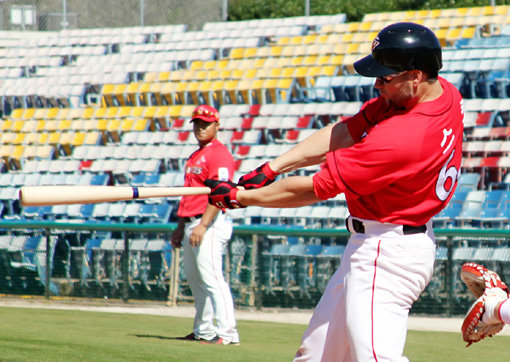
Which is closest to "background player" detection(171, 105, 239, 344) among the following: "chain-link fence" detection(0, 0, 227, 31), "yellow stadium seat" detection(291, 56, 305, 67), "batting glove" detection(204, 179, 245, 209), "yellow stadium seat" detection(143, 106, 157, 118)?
"batting glove" detection(204, 179, 245, 209)

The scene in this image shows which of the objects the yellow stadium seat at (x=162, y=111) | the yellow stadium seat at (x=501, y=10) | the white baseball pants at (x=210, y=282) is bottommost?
the white baseball pants at (x=210, y=282)

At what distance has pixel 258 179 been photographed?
139 inches

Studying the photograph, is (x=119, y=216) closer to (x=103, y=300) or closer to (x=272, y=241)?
(x=103, y=300)

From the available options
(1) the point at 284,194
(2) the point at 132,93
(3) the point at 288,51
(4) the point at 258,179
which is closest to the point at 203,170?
(4) the point at 258,179

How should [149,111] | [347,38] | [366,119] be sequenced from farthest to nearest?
[347,38], [149,111], [366,119]

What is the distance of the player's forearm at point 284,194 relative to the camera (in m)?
3.29

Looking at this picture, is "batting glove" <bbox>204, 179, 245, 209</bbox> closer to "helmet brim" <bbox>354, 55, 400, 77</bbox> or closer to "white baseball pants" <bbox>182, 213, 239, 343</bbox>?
"helmet brim" <bbox>354, 55, 400, 77</bbox>

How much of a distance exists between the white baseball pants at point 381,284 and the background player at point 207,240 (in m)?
3.09

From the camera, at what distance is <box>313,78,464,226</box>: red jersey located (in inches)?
126

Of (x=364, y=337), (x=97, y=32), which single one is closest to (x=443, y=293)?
(x=364, y=337)

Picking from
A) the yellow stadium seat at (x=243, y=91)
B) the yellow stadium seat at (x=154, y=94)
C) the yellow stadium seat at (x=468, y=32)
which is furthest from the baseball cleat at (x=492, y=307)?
the yellow stadium seat at (x=154, y=94)

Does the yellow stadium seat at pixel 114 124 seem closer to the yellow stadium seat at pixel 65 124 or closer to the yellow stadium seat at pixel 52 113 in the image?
the yellow stadium seat at pixel 65 124

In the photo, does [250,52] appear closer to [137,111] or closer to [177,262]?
[137,111]

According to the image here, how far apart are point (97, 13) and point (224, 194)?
20.0 m
